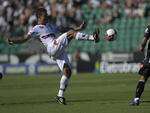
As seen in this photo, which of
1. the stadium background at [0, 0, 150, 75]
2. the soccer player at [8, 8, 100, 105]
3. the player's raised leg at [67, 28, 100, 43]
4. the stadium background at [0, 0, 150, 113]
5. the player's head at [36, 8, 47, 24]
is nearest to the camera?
the player's raised leg at [67, 28, 100, 43]

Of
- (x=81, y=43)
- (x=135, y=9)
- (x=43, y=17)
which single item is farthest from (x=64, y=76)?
(x=135, y=9)

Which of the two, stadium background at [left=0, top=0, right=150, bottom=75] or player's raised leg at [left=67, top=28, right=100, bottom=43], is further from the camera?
stadium background at [left=0, top=0, right=150, bottom=75]

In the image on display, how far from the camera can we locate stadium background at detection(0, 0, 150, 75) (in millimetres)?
31078

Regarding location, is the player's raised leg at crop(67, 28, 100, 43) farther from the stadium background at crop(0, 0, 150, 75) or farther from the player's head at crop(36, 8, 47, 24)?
the stadium background at crop(0, 0, 150, 75)

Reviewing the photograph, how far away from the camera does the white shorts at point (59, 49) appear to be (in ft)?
43.9

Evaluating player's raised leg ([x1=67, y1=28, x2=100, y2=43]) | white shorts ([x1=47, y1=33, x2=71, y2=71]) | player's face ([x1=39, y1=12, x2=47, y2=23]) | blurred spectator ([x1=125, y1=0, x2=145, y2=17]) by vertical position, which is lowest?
white shorts ([x1=47, y1=33, x2=71, y2=71])

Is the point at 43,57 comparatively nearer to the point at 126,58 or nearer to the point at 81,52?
the point at 81,52

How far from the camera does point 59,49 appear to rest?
13477 mm

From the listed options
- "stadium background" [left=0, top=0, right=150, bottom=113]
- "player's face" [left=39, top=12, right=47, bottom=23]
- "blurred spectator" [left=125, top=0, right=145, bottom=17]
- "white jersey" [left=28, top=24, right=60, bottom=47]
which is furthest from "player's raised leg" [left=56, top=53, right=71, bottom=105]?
"blurred spectator" [left=125, top=0, right=145, bottom=17]

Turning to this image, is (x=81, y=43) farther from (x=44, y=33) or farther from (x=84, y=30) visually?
(x=44, y=33)

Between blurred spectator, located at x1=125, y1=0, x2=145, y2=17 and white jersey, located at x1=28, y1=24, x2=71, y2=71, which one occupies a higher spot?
blurred spectator, located at x1=125, y1=0, x2=145, y2=17

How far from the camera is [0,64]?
3097 cm

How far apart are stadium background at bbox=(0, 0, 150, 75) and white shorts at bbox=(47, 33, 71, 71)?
16.9 metres

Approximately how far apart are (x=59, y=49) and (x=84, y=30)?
19.4m
